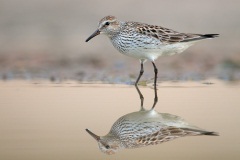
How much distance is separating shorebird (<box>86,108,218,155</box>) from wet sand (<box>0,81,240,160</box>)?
0.42 feet

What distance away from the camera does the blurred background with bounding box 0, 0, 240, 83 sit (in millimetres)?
13125

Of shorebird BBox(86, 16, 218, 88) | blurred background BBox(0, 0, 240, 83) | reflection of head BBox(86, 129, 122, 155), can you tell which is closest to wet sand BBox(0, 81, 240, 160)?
reflection of head BBox(86, 129, 122, 155)

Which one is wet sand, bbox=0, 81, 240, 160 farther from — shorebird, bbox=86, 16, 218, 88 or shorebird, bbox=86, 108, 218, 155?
shorebird, bbox=86, 16, 218, 88

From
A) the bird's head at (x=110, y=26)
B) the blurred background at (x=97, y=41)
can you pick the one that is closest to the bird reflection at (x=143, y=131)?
the bird's head at (x=110, y=26)

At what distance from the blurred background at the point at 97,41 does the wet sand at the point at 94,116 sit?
1.87 m

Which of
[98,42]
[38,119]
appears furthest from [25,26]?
[38,119]

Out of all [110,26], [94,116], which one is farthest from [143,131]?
[110,26]

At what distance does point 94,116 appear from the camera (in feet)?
25.5

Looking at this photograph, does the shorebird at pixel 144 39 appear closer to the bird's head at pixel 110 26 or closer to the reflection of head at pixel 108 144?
the bird's head at pixel 110 26

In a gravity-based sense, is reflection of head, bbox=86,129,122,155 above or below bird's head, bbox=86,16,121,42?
below

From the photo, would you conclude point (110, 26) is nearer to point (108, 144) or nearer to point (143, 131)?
point (143, 131)

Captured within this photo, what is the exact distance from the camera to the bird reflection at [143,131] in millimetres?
6480

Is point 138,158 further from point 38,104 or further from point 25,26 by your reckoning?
point 25,26

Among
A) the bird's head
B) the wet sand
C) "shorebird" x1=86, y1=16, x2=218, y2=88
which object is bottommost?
the wet sand
